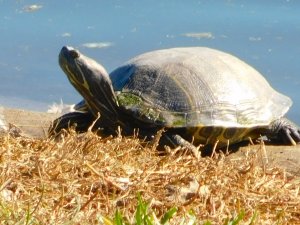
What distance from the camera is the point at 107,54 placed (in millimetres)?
6430

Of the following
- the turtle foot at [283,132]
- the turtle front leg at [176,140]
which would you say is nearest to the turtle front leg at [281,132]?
the turtle foot at [283,132]

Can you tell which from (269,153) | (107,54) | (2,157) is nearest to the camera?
(2,157)

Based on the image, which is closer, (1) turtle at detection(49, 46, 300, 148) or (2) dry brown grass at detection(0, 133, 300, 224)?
(2) dry brown grass at detection(0, 133, 300, 224)

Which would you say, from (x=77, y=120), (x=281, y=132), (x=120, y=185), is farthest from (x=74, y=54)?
(x=120, y=185)

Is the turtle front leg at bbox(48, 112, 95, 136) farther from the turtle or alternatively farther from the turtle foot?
the turtle foot

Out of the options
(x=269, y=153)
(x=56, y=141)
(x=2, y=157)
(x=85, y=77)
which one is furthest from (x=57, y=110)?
(x=2, y=157)

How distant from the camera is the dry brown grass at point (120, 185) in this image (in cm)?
228

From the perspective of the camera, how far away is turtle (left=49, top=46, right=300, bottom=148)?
389 centimetres

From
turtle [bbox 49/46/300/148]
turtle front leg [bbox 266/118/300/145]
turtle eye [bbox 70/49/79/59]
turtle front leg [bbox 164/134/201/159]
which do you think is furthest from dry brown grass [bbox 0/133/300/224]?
turtle front leg [bbox 266/118/300/145]

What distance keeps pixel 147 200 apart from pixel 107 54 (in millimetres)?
4130

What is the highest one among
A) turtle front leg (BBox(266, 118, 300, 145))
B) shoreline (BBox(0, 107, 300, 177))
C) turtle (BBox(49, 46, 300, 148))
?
turtle (BBox(49, 46, 300, 148))

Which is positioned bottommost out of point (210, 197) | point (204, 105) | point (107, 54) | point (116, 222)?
point (107, 54)

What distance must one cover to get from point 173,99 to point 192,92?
99 millimetres

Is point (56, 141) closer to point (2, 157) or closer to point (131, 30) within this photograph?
point (2, 157)
